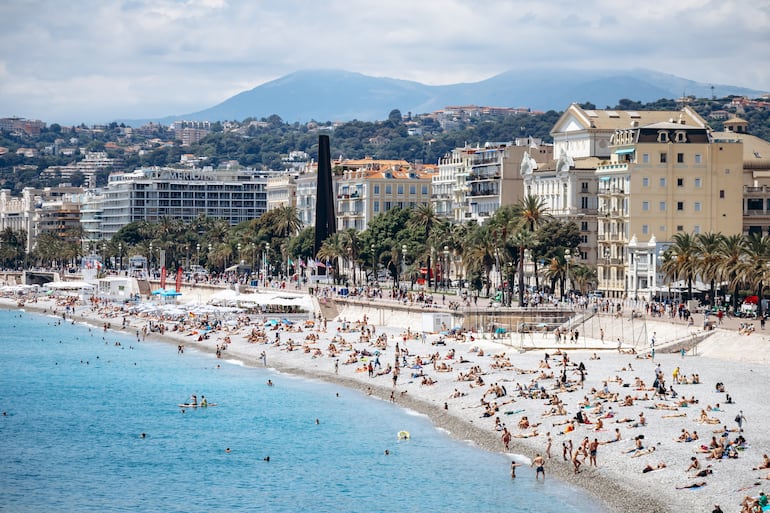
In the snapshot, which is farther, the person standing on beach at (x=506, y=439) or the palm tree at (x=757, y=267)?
the palm tree at (x=757, y=267)

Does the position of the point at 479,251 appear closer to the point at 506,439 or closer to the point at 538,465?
the point at 506,439

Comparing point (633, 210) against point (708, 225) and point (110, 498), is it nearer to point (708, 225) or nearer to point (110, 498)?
point (708, 225)

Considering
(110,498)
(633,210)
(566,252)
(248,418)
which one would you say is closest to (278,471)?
(110,498)

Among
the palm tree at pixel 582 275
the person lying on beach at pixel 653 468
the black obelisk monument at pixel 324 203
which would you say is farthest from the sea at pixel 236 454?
the black obelisk monument at pixel 324 203

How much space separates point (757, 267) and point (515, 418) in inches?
841

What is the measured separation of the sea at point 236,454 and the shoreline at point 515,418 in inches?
28.7

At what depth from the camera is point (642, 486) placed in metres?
38.8

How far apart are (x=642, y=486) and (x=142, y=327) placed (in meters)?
73.4

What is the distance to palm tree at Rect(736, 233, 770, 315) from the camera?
213ft

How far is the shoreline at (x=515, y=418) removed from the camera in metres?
37.5

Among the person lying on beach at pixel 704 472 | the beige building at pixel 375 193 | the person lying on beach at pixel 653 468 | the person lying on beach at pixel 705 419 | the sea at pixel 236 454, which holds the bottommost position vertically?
the sea at pixel 236 454

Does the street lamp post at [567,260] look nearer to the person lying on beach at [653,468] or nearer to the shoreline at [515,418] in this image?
the shoreline at [515,418]

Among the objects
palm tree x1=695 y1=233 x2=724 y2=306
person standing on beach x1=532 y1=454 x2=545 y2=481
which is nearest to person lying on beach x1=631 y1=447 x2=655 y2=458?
person standing on beach x1=532 y1=454 x2=545 y2=481

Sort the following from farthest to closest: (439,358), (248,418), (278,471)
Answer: (439,358), (248,418), (278,471)
